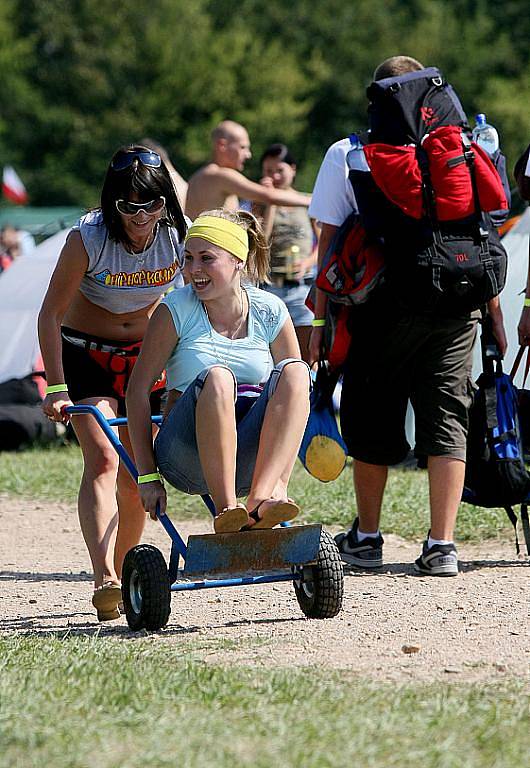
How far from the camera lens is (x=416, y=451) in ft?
Result: 18.1

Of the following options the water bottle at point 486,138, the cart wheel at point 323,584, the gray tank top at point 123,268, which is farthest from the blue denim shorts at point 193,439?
the water bottle at point 486,138

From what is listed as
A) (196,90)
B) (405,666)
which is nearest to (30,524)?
(405,666)

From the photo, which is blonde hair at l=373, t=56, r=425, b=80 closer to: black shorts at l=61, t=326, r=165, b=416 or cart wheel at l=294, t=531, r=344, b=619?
black shorts at l=61, t=326, r=165, b=416

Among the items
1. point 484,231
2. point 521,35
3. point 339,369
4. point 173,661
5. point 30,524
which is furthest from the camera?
point 521,35

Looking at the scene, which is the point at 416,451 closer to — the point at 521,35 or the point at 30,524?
the point at 30,524

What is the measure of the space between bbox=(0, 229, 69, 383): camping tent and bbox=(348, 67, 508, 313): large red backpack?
18.7ft

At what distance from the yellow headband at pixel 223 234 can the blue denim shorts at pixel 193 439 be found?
0.45m

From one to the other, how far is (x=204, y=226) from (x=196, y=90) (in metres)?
49.6

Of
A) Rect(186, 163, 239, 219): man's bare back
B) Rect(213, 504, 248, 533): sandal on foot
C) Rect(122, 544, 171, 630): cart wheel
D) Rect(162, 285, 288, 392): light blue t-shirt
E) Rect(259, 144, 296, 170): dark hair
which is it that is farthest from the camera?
Rect(259, 144, 296, 170): dark hair

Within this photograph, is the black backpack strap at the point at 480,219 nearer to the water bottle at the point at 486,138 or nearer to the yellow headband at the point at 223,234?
the water bottle at the point at 486,138

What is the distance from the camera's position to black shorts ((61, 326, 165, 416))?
16.1 ft

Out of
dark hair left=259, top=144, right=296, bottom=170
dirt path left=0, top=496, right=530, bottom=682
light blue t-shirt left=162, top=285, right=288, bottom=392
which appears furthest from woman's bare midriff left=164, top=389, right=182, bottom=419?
dark hair left=259, top=144, right=296, bottom=170

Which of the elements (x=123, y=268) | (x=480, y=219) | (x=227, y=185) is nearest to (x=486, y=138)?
(x=480, y=219)

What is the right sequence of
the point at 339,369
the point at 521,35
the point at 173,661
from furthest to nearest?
1. the point at 521,35
2. the point at 339,369
3. the point at 173,661
